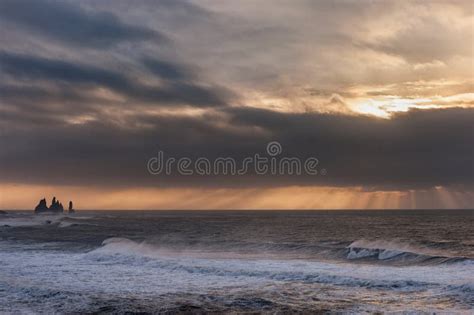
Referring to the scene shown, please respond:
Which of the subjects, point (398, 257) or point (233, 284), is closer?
point (233, 284)

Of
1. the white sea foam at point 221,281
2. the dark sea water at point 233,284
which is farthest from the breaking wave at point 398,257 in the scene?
the white sea foam at point 221,281

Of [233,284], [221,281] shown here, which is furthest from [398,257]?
[233,284]

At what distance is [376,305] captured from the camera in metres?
19.6

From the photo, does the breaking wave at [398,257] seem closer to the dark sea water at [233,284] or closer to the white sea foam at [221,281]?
the dark sea water at [233,284]

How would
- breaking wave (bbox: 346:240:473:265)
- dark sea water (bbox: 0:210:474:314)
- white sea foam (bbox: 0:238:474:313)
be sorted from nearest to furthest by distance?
dark sea water (bbox: 0:210:474:314), white sea foam (bbox: 0:238:474:313), breaking wave (bbox: 346:240:473:265)

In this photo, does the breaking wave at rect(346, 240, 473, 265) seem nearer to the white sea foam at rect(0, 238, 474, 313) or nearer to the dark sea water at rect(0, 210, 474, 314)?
the dark sea water at rect(0, 210, 474, 314)

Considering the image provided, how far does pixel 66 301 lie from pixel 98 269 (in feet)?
35.5

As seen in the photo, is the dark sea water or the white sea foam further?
the white sea foam

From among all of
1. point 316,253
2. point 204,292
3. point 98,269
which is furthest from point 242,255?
point 204,292

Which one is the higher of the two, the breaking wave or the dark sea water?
the dark sea water

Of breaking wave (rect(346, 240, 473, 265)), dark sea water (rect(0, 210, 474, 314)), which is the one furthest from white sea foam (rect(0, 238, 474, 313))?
breaking wave (rect(346, 240, 473, 265))

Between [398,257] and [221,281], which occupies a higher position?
[221,281]

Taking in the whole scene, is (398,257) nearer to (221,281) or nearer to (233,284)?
(221,281)

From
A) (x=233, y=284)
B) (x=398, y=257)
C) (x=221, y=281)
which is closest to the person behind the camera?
(x=233, y=284)
